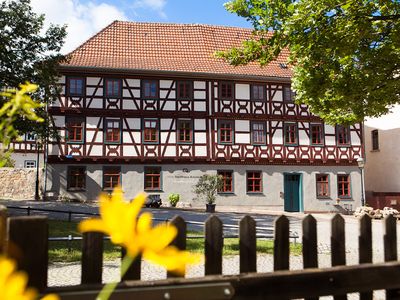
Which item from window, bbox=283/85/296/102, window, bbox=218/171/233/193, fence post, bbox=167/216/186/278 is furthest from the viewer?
window, bbox=283/85/296/102

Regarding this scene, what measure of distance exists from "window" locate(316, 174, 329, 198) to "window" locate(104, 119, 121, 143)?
13123 millimetres

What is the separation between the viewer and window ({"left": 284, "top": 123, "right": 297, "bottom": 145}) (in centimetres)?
2590

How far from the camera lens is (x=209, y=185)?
23.4 m

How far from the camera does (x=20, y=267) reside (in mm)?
1488

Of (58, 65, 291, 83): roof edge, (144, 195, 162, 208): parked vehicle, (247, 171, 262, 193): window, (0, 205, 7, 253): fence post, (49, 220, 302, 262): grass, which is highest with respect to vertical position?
(58, 65, 291, 83): roof edge

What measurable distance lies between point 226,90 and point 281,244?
23658 millimetres

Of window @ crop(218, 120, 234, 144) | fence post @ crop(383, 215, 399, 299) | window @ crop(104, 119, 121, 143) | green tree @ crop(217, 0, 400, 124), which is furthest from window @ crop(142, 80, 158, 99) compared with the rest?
fence post @ crop(383, 215, 399, 299)

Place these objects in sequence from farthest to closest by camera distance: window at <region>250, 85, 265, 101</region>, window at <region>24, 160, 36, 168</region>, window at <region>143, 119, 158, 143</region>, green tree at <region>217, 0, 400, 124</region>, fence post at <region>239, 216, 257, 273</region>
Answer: window at <region>24, 160, 36, 168</region> < window at <region>250, 85, 265, 101</region> < window at <region>143, 119, 158, 143</region> < green tree at <region>217, 0, 400, 124</region> < fence post at <region>239, 216, 257, 273</region>

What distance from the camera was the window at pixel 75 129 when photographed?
2323 centimetres

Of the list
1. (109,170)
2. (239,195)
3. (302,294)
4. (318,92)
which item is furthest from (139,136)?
(302,294)

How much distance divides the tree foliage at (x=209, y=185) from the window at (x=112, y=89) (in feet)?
23.5

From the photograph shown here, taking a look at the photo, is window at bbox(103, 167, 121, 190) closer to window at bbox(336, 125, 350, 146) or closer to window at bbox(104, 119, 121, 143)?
window at bbox(104, 119, 121, 143)

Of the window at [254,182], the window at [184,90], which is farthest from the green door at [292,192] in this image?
the window at [184,90]

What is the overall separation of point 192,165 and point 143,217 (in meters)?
23.6
